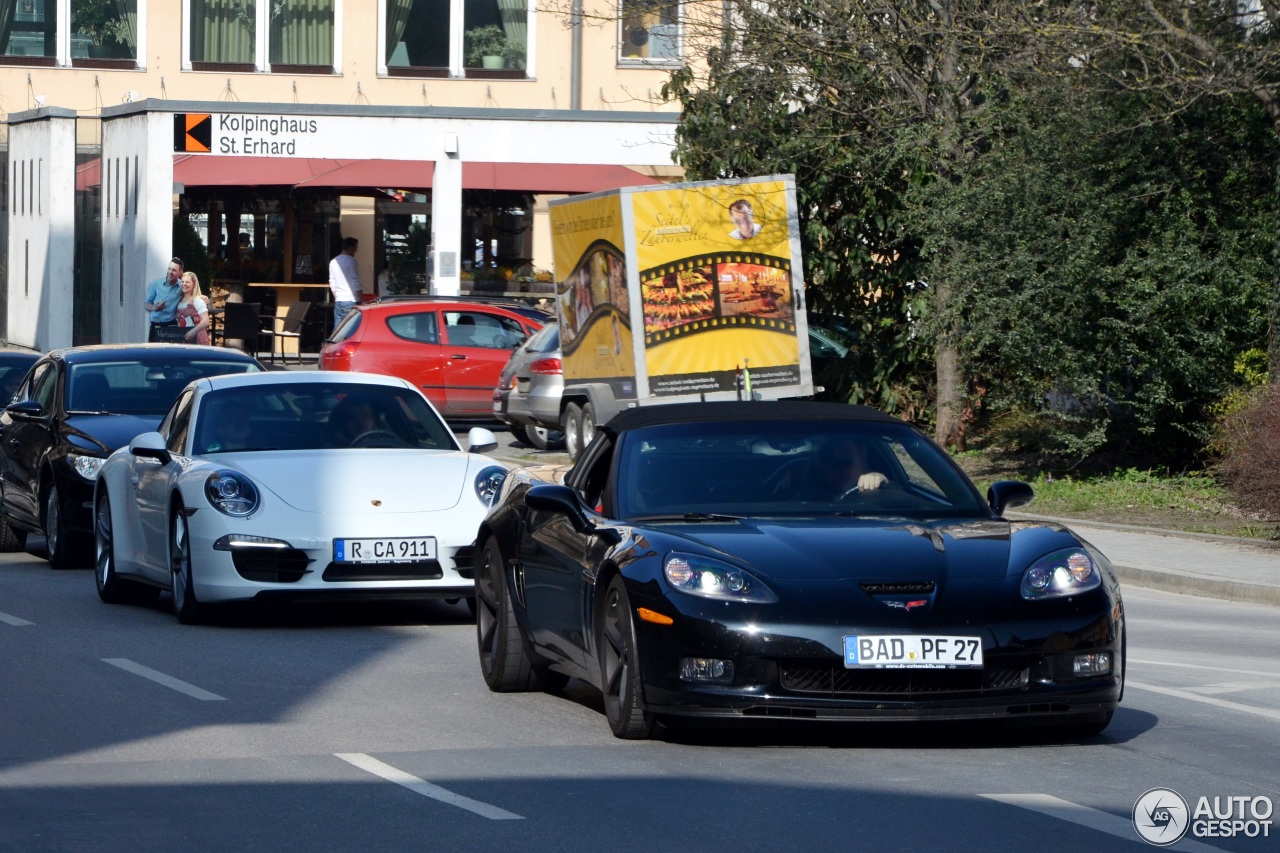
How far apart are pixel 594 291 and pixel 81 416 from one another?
9067 mm

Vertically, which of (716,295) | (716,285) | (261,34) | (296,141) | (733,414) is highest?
(261,34)

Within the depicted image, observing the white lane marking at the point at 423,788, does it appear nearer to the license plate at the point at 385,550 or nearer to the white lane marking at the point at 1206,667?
the license plate at the point at 385,550

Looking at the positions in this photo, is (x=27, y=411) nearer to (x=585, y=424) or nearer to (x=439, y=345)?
(x=585, y=424)

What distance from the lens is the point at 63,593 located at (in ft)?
46.1

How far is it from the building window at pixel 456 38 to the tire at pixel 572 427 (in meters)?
21.3

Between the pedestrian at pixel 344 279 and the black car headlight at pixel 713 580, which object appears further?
the pedestrian at pixel 344 279

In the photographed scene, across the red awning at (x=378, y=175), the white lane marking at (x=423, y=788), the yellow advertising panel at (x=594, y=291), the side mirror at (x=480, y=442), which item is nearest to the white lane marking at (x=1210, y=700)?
the white lane marking at (x=423, y=788)

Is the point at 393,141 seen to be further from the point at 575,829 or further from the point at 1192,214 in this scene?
the point at 575,829

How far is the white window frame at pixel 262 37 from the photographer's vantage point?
43.8 m

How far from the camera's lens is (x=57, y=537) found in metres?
15.6

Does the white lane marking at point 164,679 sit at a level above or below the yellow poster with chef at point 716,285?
below

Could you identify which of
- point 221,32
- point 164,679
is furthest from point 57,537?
point 221,32

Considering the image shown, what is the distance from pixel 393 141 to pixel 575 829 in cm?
2677

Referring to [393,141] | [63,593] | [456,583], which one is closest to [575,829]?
[456,583]
